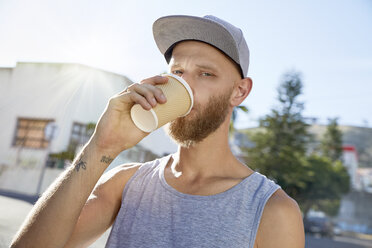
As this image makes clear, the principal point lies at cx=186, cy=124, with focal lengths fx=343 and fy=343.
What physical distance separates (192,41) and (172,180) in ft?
2.54

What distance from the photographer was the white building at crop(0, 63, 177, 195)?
19.4 m

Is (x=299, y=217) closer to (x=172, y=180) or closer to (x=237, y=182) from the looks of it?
(x=237, y=182)

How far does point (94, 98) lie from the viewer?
22.5m

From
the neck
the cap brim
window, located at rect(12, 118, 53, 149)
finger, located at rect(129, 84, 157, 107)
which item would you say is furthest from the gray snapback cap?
window, located at rect(12, 118, 53, 149)

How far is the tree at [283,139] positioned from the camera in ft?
109

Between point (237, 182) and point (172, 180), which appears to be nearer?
point (237, 182)

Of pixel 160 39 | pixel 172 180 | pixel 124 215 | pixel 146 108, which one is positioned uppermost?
pixel 160 39

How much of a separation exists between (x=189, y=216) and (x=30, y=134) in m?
21.1

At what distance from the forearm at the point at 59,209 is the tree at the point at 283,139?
107ft

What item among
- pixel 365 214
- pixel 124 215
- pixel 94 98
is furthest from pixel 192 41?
pixel 365 214

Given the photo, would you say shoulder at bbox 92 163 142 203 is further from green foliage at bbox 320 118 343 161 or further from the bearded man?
green foliage at bbox 320 118 343 161

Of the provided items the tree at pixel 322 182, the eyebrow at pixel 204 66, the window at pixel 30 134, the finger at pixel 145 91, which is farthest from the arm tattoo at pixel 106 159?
the tree at pixel 322 182

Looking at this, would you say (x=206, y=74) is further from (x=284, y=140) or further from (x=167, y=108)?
(x=284, y=140)

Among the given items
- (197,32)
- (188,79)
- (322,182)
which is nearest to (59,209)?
(188,79)
